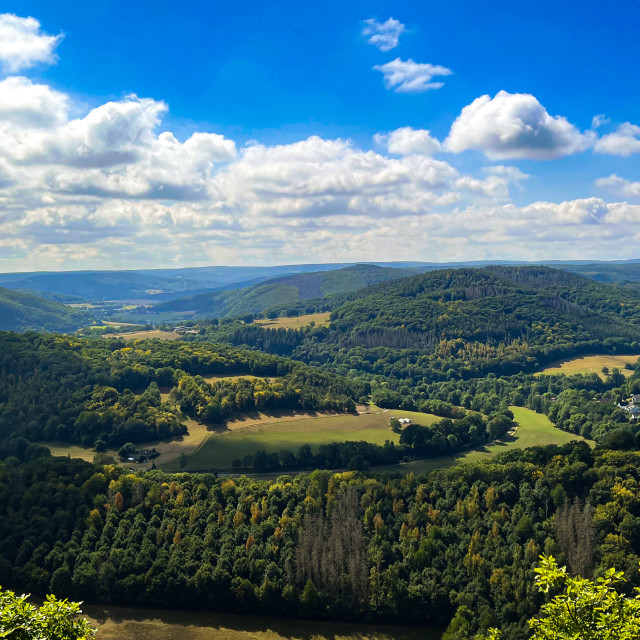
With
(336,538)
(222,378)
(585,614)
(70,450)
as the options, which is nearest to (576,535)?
(336,538)

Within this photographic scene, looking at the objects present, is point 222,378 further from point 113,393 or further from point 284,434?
point 284,434

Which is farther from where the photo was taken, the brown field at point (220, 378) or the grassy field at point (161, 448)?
the brown field at point (220, 378)

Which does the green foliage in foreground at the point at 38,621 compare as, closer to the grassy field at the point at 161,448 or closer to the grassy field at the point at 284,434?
the grassy field at the point at 284,434

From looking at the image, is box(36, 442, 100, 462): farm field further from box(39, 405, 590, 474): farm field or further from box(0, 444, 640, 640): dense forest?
box(0, 444, 640, 640): dense forest

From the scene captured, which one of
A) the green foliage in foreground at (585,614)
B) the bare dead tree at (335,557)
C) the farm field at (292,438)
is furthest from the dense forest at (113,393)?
the green foliage in foreground at (585,614)

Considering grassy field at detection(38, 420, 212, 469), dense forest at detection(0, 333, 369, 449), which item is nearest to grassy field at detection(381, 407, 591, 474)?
dense forest at detection(0, 333, 369, 449)

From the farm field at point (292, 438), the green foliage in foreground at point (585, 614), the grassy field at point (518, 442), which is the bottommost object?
the grassy field at point (518, 442)
